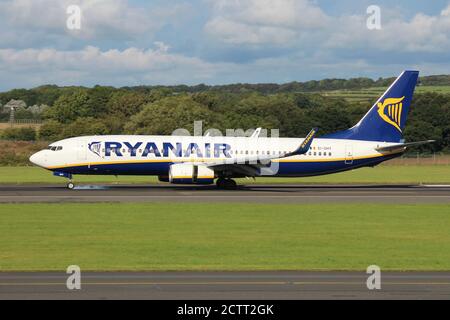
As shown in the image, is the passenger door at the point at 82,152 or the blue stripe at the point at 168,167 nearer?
the passenger door at the point at 82,152

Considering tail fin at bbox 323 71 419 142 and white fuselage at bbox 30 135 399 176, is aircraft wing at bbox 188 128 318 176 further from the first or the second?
tail fin at bbox 323 71 419 142

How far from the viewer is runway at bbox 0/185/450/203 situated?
150 feet

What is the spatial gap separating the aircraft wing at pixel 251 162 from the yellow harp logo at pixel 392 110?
27.2ft

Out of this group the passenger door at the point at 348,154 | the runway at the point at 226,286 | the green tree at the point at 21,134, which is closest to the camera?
the runway at the point at 226,286

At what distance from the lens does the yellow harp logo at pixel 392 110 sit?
60.0 meters

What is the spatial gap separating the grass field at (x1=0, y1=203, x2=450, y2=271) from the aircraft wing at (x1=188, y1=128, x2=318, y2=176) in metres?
11.6

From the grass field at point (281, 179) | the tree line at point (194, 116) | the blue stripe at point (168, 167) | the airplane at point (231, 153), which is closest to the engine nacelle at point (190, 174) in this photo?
the airplane at point (231, 153)

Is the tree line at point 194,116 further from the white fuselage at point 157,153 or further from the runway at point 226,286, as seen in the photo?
the runway at point 226,286

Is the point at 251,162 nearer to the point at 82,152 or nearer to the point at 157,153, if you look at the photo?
the point at 157,153

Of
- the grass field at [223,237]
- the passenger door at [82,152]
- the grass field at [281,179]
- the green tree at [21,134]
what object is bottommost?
the grass field at [281,179]

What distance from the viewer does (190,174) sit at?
52375mm

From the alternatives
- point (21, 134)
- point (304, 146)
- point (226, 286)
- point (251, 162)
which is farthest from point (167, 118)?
point (226, 286)

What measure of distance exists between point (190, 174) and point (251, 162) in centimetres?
441
